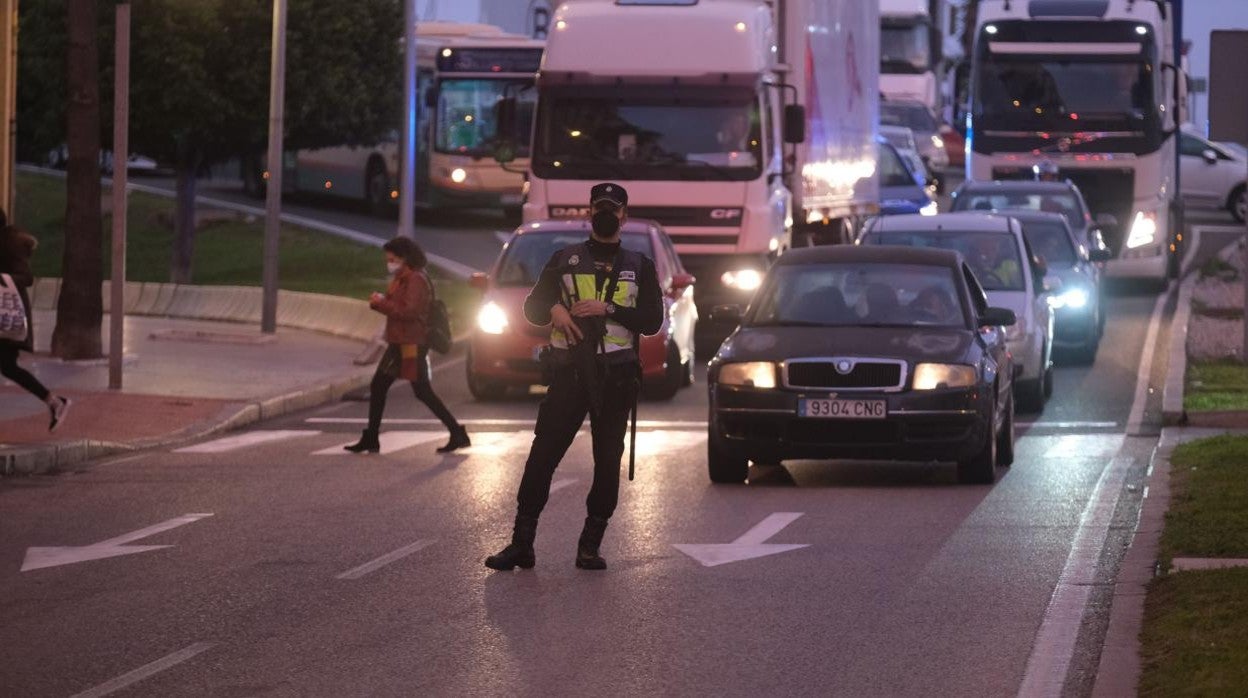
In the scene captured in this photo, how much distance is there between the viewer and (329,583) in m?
11.4

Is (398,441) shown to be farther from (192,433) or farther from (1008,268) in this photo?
(1008,268)

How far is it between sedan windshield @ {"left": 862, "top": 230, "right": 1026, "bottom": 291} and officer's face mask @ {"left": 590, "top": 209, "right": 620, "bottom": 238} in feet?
34.2

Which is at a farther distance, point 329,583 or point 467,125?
point 467,125

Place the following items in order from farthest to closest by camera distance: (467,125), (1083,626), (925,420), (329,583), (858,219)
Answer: (467,125) < (858,219) < (925,420) < (329,583) < (1083,626)

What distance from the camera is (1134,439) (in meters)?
18.9

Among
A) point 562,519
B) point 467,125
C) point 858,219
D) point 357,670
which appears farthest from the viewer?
point 467,125

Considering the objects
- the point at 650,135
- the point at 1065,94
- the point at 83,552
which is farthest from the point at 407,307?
the point at 1065,94

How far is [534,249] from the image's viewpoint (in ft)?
77.0

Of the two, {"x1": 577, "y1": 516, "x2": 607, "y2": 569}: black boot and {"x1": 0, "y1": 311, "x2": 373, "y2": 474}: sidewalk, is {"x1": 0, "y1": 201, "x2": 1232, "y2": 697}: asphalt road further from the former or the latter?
{"x1": 0, "y1": 311, "x2": 373, "y2": 474}: sidewalk

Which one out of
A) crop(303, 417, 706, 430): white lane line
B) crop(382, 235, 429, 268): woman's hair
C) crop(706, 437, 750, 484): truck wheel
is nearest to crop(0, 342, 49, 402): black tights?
crop(382, 235, 429, 268): woman's hair

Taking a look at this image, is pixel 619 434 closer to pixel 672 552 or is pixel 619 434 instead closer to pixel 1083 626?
pixel 672 552

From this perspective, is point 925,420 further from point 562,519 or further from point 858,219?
point 858,219

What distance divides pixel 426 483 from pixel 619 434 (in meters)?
4.55

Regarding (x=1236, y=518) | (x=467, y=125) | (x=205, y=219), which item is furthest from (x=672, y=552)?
(x=205, y=219)
